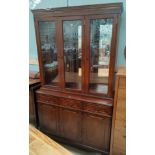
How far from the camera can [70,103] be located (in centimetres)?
199

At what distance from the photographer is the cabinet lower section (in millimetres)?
1838

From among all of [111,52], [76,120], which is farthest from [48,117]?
[111,52]

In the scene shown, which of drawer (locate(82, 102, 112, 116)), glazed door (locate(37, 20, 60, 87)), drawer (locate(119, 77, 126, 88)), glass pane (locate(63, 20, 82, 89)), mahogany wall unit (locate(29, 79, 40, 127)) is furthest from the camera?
mahogany wall unit (locate(29, 79, 40, 127))

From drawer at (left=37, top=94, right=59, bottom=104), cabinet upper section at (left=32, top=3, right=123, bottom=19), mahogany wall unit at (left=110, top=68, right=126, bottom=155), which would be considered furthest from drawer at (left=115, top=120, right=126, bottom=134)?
cabinet upper section at (left=32, top=3, right=123, bottom=19)

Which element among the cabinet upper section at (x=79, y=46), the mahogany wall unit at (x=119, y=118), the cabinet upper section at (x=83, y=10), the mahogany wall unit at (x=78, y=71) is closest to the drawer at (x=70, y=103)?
the mahogany wall unit at (x=78, y=71)

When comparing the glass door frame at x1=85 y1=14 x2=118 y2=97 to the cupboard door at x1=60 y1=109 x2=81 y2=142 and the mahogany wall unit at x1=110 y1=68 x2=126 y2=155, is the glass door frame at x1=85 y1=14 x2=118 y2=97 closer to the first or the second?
the mahogany wall unit at x1=110 y1=68 x2=126 y2=155

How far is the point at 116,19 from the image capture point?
1554 mm

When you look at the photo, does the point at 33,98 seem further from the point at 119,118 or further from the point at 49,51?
the point at 119,118

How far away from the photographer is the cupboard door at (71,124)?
1.99 m

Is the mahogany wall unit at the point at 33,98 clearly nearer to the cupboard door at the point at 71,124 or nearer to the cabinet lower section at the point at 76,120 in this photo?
the cabinet lower section at the point at 76,120
